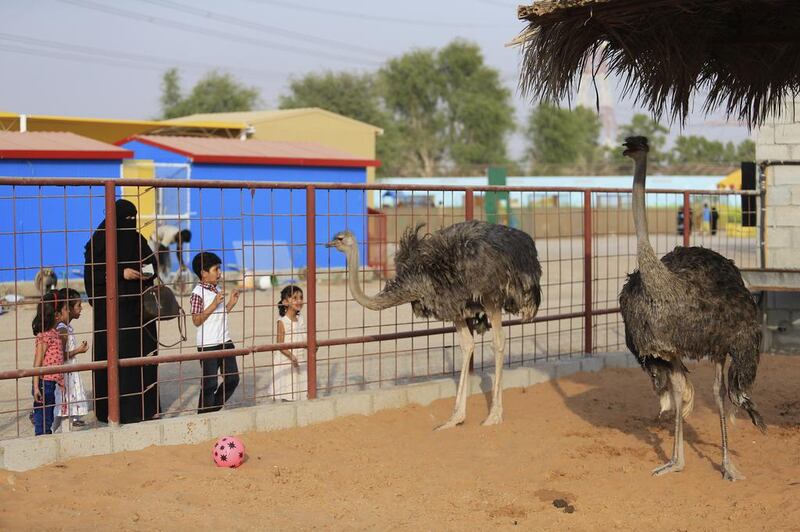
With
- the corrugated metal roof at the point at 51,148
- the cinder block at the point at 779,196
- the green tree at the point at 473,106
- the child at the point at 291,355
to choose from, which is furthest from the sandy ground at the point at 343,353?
the green tree at the point at 473,106

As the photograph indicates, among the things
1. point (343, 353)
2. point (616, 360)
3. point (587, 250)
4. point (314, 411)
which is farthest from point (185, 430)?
point (616, 360)

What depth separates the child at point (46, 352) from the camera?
23.3ft

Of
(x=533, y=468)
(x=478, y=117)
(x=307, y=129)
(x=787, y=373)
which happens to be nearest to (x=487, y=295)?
(x=533, y=468)

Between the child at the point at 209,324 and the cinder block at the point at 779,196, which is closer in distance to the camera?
the child at the point at 209,324

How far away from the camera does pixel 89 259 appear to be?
24.7 feet

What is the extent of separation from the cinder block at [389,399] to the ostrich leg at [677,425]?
2.44 m

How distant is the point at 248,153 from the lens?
22219 mm

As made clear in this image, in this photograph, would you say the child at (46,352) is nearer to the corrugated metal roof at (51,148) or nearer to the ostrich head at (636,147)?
the ostrich head at (636,147)

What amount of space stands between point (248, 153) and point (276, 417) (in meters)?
15.2

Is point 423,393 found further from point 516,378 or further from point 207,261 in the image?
point 207,261

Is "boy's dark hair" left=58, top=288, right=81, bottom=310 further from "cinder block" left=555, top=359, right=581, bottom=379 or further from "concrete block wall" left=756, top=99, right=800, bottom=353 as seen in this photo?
"concrete block wall" left=756, top=99, right=800, bottom=353

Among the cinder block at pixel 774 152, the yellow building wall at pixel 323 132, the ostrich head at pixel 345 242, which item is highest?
the yellow building wall at pixel 323 132

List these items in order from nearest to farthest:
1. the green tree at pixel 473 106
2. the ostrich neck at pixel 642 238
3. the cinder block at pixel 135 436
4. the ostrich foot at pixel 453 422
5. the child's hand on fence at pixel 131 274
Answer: the ostrich neck at pixel 642 238
the cinder block at pixel 135 436
the child's hand on fence at pixel 131 274
the ostrich foot at pixel 453 422
the green tree at pixel 473 106

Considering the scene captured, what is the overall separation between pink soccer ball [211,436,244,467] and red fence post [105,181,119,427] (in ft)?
2.59
